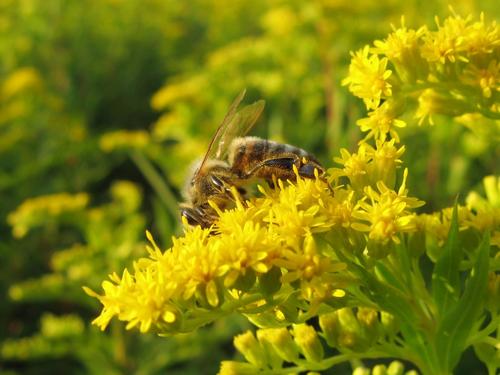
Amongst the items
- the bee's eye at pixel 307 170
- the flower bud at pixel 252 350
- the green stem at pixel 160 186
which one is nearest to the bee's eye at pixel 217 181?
the bee's eye at pixel 307 170

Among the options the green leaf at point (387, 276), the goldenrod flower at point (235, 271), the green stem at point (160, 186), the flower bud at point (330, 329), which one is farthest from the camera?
the green stem at point (160, 186)

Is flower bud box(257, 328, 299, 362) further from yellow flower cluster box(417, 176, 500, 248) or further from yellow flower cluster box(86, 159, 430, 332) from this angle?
yellow flower cluster box(417, 176, 500, 248)

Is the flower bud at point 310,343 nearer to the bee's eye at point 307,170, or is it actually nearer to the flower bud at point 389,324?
the flower bud at point 389,324

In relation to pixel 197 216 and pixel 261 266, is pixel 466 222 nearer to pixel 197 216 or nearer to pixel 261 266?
pixel 261 266

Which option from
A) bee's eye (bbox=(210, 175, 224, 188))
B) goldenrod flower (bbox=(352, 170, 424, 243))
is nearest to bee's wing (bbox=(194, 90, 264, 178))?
bee's eye (bbox=(210, 175, 224, 188))

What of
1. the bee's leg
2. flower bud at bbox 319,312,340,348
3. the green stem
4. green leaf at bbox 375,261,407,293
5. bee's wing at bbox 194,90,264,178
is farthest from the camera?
the green stem

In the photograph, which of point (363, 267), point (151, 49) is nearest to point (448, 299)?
point (363, 267)
